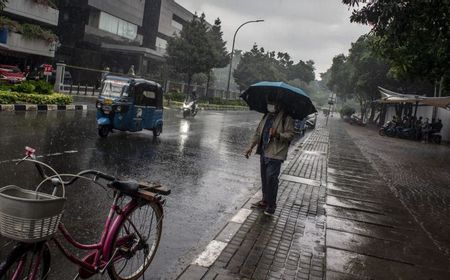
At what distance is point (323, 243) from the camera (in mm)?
5887

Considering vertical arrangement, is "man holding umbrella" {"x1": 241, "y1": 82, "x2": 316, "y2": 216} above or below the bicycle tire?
above

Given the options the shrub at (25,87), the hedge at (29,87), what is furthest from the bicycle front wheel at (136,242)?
the shrub at (25,87)

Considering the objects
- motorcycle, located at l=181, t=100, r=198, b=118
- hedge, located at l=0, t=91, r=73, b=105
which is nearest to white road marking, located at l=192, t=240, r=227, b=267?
hedge, located at l=0, t=91, r=73, b=105

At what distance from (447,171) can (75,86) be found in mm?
25335

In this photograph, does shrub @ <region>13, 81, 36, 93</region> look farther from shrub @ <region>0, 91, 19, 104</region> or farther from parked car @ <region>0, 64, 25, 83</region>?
parked car @ <region>0, 64, 25, 83</region>

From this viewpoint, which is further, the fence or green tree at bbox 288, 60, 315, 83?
green tree at bbox 288, 60, 315, 83

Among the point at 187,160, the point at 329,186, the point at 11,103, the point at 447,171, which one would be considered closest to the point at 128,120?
the point at 187,160

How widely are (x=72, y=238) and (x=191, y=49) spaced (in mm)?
38788

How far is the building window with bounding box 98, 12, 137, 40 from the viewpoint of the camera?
1858 inches

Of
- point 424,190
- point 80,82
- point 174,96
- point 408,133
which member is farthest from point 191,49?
point 424,190

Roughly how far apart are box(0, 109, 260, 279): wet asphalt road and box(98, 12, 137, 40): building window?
33.2 m

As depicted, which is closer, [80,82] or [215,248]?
A: [215,248]

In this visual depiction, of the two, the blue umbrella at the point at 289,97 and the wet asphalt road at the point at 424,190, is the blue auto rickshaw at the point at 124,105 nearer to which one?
the blue umbrella at the point at 289,97

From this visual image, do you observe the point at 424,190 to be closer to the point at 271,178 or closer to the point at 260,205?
the point at 260,205
